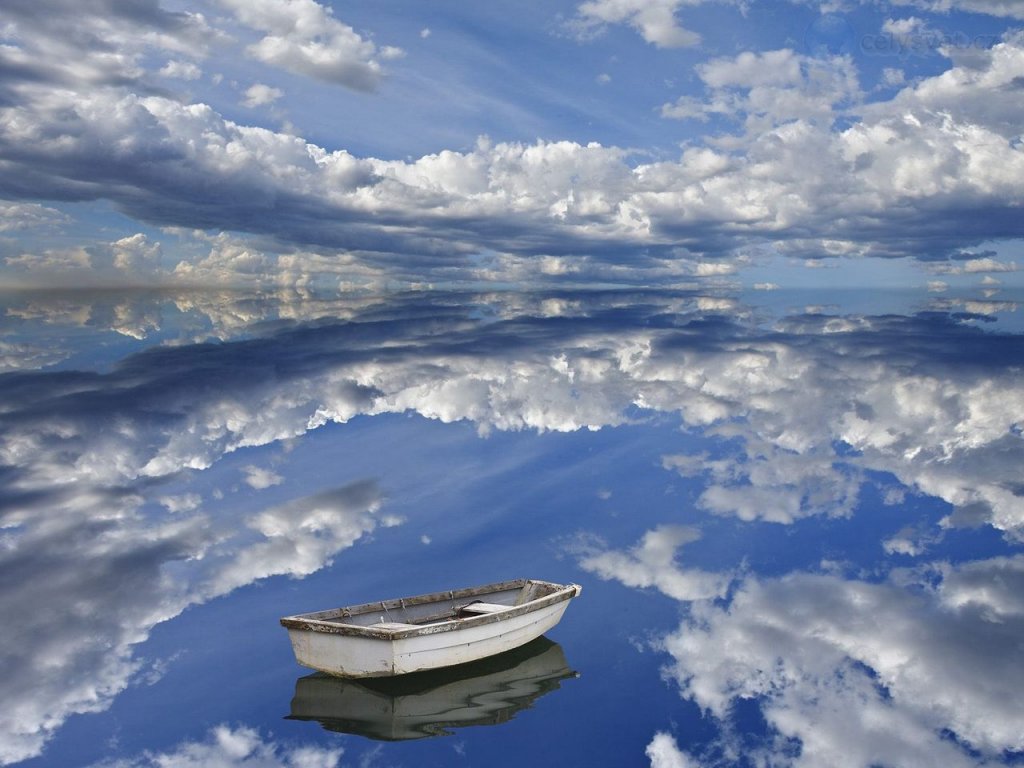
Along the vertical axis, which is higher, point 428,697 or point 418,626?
point 418,626

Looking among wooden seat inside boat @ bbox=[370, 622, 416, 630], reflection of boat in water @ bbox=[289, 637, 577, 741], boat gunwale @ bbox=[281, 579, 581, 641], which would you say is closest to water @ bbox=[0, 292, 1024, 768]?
reflection of boat in water @ bbox=[289, 637, 577, 741]

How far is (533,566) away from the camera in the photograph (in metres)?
33.7

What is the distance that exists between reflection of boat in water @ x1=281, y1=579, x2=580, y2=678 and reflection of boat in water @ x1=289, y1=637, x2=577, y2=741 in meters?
0.76

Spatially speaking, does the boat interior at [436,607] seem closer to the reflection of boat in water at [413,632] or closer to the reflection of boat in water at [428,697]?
the reflection of boat in water at [413,632]

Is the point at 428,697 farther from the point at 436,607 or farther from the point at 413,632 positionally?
the point at 436,607

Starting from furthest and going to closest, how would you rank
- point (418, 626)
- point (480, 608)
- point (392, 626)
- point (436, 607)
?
point (436, 607)
point (480, 608)
point (392, 626)
point (418, 626)

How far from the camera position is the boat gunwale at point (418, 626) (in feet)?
73.1

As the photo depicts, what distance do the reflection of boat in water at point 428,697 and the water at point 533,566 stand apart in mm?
107

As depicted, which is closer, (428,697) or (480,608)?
(428,697)

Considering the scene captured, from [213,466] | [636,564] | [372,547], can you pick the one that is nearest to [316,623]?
[372,547]

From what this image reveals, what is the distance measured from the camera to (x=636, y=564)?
112 ft

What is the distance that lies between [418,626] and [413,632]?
66cm

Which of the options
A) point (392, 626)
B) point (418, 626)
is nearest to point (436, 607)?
point (392, 626)

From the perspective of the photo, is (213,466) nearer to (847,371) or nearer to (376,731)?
(376,731)
